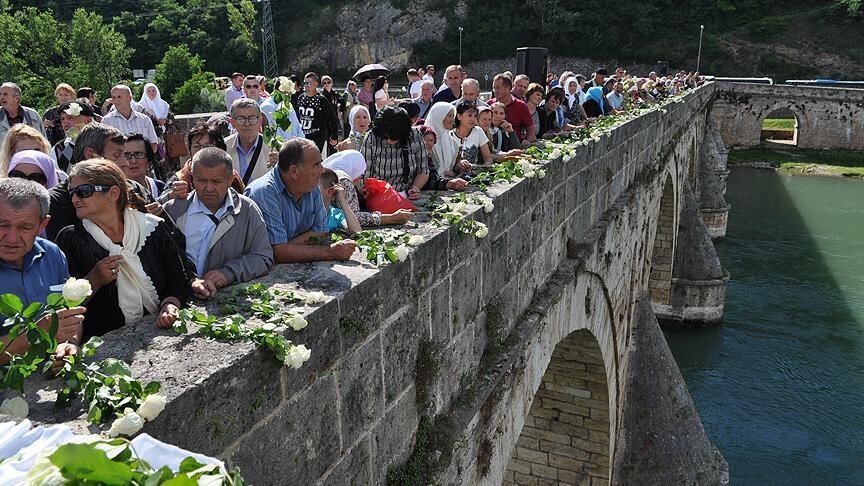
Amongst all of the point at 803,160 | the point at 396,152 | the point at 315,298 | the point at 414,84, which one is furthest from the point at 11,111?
the point at 803,160

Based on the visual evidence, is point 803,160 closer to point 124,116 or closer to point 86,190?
point 124,116

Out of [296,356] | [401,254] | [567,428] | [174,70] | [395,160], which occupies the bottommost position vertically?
[567,428]

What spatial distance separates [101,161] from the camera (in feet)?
7.84

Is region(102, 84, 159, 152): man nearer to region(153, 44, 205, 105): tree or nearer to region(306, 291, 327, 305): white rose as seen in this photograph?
region(306, 291, 327, 305): white rose

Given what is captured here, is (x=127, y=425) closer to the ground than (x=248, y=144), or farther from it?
closer to the ground

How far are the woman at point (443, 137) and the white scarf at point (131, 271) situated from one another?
2.78 m

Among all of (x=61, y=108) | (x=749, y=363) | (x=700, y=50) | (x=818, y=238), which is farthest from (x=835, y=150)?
(x=61, y=108)

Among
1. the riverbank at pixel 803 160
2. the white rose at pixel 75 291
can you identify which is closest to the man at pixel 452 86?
the white rose at pixel 75 291

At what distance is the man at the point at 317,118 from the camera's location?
698cm

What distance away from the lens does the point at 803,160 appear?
1513 inches

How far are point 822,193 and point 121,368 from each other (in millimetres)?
36812

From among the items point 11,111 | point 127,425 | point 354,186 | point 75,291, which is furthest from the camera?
point 11,111

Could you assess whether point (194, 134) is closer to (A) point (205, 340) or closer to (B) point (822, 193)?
(A) point (205, 340)

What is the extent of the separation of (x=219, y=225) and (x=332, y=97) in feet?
18.8
